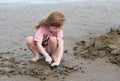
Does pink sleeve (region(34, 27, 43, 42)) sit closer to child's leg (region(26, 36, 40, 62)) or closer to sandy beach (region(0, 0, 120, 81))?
child's leg (region(26, 36, 40, 62))

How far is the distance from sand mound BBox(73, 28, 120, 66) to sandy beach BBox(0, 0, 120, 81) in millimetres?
55

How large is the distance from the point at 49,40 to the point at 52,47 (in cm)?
12

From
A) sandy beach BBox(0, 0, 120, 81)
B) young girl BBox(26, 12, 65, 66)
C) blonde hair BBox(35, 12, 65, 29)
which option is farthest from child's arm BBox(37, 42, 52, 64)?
blonde hair BBox(35, 12, 65, 29)

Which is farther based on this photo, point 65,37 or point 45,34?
point 65,37

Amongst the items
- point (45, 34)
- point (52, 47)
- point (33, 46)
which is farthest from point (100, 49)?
point (33, 46)

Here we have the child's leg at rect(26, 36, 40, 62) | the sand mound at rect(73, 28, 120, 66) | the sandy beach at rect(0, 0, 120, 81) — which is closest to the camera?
the sandy beach at rect(0, 0, 120, 81)

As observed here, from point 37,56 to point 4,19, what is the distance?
3.41 metres

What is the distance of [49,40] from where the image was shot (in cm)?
482

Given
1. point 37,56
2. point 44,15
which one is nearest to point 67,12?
point 44,15

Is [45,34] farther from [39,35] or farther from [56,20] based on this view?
[56,20]

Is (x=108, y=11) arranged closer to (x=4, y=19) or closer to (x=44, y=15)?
(x=44, y=15)

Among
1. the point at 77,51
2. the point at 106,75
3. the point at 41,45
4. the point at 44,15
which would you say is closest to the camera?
the point at 106,75

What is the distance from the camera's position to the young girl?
15.0ft

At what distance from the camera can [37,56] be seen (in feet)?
16.1
